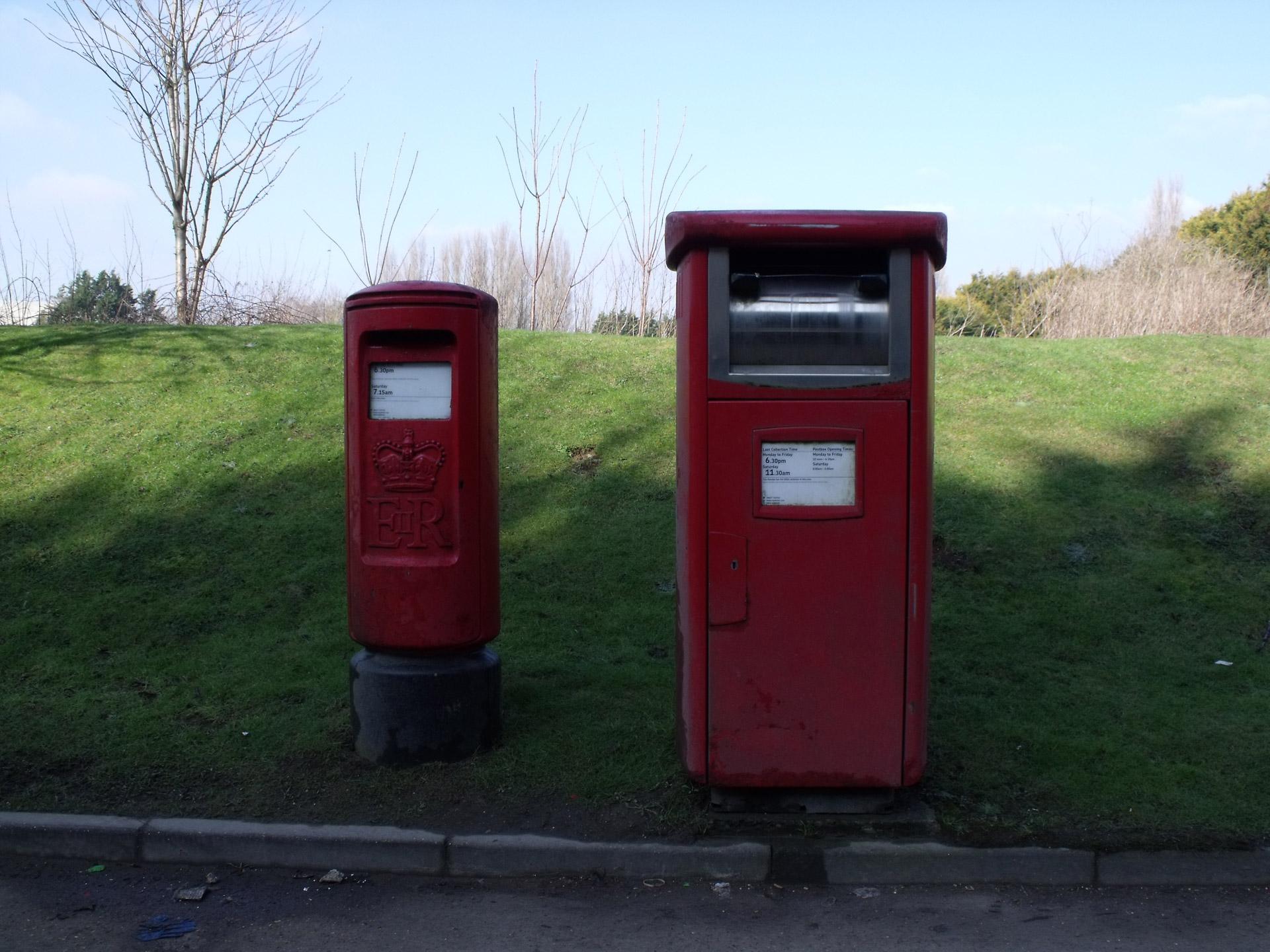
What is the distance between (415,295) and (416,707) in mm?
1667

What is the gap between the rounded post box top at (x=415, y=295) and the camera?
14.1 feet

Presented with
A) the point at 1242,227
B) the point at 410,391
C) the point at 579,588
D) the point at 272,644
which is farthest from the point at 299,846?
the point at 1242,227

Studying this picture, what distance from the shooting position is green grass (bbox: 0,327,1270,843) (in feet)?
14.1

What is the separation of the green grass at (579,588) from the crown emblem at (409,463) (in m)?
1.17

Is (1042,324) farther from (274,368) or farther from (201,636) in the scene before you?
(201,636)

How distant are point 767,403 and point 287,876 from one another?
2.37 meters

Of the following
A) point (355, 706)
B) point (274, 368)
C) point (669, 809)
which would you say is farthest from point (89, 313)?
point (669, 809)

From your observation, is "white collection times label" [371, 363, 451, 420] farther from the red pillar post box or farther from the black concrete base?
the black concrete base

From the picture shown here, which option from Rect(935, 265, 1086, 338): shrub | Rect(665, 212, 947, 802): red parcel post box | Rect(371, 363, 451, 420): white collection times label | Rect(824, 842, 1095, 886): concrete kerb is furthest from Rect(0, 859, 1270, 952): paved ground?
Rect(935, 265, 1086, 338): shrub

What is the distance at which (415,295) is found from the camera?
4.29m

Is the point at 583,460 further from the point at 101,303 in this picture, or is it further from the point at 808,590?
the point at 101,303

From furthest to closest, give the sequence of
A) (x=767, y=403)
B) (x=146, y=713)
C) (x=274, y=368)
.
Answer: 1. (x=274, y=368)
2. (x=146, y=713)
3. (x=767, y=403)

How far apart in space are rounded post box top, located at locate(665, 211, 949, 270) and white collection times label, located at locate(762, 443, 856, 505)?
0.70m

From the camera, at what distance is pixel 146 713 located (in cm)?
494
